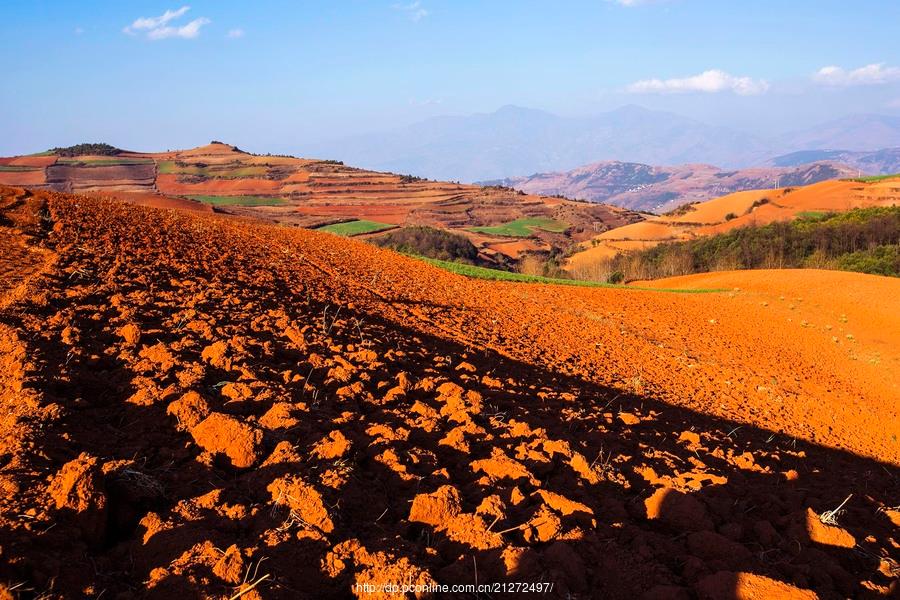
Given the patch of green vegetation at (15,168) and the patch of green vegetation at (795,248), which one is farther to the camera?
the patch of green vegetation at (15,168)

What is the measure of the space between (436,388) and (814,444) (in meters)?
5.40

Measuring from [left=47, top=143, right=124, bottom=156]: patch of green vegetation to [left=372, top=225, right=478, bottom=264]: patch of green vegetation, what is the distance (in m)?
63.3

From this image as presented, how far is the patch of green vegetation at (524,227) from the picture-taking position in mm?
67375

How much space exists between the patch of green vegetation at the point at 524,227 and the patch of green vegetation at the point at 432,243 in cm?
2094

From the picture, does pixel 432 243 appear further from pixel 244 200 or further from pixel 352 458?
pixel 352 458

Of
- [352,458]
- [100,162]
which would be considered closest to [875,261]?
[352,458]

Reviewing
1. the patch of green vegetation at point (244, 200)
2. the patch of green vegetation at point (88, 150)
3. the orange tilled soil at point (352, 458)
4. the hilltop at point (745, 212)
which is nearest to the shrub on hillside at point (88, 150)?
the patch of green vegetation at point (88, 150)

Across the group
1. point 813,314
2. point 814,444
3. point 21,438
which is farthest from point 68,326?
point 813,314

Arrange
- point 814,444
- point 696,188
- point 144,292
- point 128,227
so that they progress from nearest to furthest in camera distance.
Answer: point 144,292
point 814,444
point 128,227
point 696,188

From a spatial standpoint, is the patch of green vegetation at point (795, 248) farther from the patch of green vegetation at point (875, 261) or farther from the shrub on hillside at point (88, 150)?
the shrub on hillside at point (88, 150)

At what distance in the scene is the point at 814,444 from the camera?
703 centimetres

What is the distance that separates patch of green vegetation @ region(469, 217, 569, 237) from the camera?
67.4 meters

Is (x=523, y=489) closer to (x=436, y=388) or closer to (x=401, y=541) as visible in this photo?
(x=401, y=541)

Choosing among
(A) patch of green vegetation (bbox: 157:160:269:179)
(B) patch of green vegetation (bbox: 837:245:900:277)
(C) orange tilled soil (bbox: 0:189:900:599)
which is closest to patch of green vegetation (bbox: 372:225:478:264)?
(B) patch of green vegetation (bbox: 837:245:900:277)
